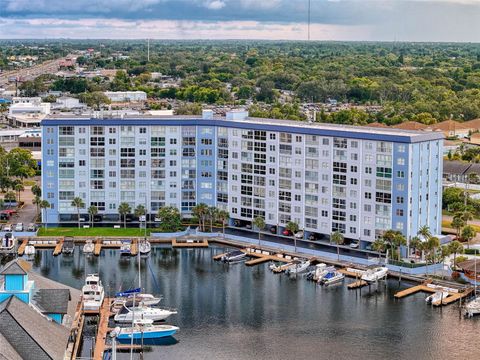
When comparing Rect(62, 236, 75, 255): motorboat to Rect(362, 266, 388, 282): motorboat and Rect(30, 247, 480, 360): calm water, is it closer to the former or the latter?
Rect(30, 247, 480, 360): calm water

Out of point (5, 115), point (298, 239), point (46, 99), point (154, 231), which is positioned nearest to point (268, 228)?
point (298, 239)

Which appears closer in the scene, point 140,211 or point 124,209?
point 124,209

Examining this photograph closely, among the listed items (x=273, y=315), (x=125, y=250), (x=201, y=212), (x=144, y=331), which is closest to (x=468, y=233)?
(x=273, y=315)

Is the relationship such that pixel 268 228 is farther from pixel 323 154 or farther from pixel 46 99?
pixel 46 99

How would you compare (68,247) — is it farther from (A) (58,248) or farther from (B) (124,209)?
(B) (124,209)

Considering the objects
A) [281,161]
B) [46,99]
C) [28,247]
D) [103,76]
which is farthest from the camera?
[103,76]

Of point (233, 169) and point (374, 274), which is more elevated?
point (233, 169)

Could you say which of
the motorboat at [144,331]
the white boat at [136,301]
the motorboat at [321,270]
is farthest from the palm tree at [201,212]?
the motorboat at [144,331]
